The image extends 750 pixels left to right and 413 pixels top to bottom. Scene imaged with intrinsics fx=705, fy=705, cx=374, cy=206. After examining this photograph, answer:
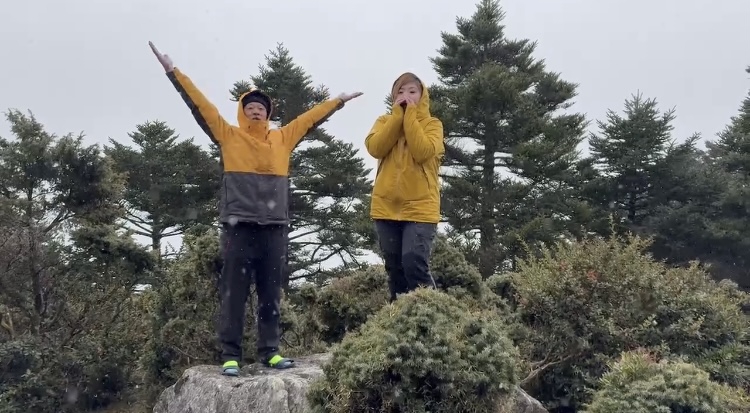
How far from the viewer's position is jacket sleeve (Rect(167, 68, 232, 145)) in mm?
5113

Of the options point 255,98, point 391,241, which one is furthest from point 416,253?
point 255,98

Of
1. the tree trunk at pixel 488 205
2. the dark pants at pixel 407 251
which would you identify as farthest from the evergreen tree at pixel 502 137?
the dark pants at pixel 407 251

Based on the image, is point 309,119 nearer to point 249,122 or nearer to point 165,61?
point 249,122

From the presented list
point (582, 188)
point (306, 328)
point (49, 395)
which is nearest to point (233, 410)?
point (306, 328)

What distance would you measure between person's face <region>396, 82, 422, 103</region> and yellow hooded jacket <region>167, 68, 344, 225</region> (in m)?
1.04

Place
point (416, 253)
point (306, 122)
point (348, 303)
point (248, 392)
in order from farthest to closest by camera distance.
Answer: point (348, 303) → point (306, 122) → point (416, 253) → point (248, 392)

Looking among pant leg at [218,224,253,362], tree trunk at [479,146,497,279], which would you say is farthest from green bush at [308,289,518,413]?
tree trunk at [479,146,497,279]

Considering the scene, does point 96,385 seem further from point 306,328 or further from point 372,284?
point 372,284

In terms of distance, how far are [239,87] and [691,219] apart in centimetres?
1444

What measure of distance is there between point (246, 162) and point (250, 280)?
2.89 ft

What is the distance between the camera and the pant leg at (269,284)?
5160mm

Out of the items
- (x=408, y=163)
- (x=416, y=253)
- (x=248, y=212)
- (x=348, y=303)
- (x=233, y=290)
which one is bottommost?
(x=348, y=303)

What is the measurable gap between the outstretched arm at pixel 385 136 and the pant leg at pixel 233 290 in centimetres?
107

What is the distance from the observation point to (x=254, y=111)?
525 cm
